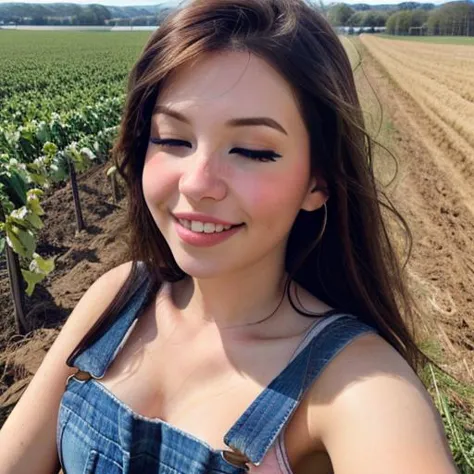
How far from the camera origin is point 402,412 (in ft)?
3.33

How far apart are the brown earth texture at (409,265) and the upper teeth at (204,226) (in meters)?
0.54

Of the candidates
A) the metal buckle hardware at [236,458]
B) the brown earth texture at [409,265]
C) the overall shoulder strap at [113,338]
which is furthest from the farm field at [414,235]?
the metal buckle hardware at [236,458]

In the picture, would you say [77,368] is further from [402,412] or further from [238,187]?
[402,412]

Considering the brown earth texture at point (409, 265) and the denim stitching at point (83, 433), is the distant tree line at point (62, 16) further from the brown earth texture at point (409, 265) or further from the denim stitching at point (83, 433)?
the denim stitching at point (83, 433)

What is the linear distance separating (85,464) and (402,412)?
0.64m

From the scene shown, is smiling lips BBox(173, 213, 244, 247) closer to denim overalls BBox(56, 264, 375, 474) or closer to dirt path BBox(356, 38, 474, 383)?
denim overalls BBox(56, 264, 375, 474)

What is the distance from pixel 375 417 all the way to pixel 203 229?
47cm

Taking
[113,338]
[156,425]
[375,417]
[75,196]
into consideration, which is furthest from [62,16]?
[375,417]

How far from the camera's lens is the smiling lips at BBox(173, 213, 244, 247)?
123cm

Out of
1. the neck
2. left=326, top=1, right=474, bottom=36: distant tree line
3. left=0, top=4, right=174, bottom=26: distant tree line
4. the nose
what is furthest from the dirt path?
left=0, top=4, right=174, bottom=26: distant tree line

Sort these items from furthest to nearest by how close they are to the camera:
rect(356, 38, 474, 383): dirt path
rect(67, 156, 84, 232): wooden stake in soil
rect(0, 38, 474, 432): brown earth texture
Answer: rect(67, 156, 84, 232): wooden stake in soil < rect(356, 38, 474, 383): dirt path < rect(0, 38, 474, 432): brown earth texture

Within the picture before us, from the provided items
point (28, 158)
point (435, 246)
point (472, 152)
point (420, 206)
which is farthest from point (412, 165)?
point (28, 158)

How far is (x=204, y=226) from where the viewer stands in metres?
1.25

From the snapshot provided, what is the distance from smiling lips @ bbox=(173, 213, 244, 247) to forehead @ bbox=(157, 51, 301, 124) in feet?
0.67
